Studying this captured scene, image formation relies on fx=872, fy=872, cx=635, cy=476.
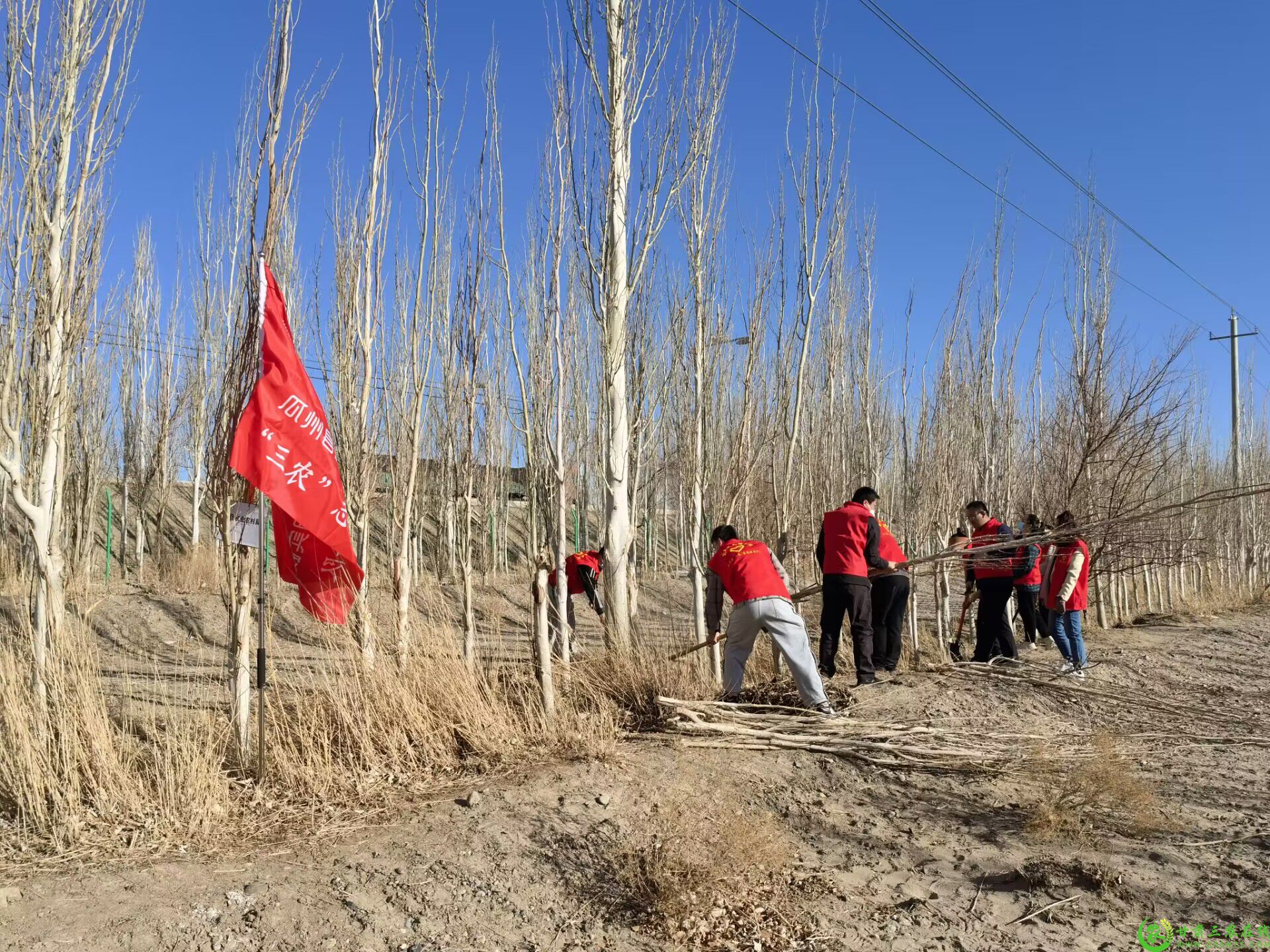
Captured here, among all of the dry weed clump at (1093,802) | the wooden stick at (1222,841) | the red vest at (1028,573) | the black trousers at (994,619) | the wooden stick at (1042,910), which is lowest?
the wooden stick at (1042,910)

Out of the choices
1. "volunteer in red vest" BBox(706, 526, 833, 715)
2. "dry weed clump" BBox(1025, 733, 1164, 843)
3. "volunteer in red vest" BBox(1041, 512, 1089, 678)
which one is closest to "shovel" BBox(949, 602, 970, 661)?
"volunteer in red vest" BBox(1041, 512, 1089, 678)

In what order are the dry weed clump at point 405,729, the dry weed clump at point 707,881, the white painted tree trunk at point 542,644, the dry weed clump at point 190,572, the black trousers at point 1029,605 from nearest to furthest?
the dry weed clump at point 707,881 < the dry weed clump at point 405,729 < the white painted tree trunk at point 542,644 < the black trousers at point 1029,605 < the dry weed clump at point 190,572

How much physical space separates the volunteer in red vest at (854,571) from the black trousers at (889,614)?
48 centimetres

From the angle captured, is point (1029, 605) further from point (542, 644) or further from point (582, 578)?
point (542, 644)

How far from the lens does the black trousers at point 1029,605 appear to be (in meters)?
8.32

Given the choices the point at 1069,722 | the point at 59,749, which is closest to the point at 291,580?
the point at 59,749

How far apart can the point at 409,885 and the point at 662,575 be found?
52.1ft

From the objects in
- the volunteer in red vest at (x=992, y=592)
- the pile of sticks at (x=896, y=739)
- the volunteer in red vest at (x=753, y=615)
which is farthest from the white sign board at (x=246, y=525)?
the volunteer in red vest at (x=992, y=592)

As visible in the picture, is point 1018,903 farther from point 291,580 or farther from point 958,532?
point 958,532

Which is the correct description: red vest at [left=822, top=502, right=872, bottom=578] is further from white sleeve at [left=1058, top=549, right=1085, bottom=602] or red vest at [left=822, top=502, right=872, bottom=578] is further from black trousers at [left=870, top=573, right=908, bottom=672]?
white sleeve at [left=1058, top=549, right=1085, bottom=602]

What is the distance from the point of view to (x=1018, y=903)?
341 centimetres

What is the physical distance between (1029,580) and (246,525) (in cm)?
656

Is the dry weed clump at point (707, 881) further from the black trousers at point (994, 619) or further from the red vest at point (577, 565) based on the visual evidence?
the red vest at point (577, 565)

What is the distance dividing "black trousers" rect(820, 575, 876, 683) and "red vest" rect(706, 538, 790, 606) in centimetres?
77
